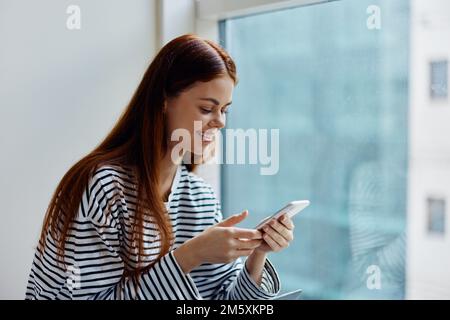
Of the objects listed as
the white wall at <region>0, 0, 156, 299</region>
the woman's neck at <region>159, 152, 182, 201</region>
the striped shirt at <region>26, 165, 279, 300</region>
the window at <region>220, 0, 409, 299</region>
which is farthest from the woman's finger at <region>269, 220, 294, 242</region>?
the white wall at <region>0, 0, 156, 299</region>

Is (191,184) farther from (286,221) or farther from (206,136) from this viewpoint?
(286,221)

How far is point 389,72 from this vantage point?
4.50 ft

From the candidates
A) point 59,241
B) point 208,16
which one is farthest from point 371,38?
point 59,241

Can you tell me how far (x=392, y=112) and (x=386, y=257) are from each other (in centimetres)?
32

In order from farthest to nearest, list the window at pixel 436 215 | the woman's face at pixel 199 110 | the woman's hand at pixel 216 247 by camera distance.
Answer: the window at pixel 436 215 < the woman's face at pixel 199 110 < the woman's hand at pixel 216 247

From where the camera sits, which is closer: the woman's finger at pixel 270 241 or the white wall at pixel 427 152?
the woman's finger at pixel 270 241

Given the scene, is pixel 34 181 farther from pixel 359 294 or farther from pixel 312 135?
pixel 359 294

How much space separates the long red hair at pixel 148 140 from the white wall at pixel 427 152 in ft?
1.31

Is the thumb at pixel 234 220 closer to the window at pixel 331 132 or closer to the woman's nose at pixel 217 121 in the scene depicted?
the woman's nose at pixel 217 121

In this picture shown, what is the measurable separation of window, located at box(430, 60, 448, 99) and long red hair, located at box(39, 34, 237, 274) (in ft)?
1.34

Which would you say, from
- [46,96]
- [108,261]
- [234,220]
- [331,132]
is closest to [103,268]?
[108,261]

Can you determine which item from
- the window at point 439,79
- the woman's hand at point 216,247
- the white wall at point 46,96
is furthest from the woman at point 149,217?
the window at point 439,79

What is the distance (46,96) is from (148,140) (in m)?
0.40

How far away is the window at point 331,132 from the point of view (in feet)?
4.54
